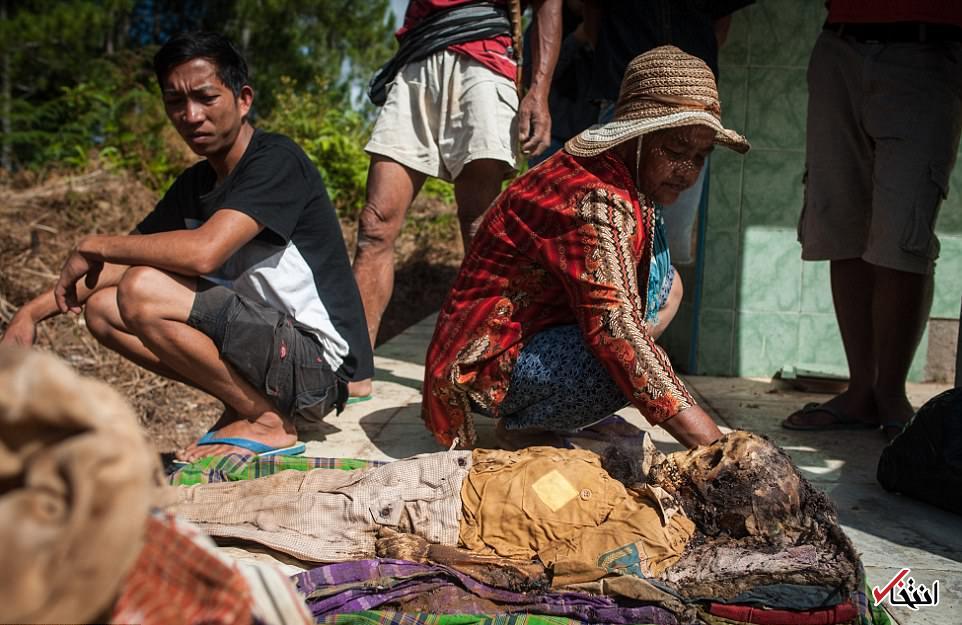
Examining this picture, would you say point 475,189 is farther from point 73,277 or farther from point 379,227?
point 73,277

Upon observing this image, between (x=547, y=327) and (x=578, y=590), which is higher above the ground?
(x=547, y=327)

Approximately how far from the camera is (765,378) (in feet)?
16.4

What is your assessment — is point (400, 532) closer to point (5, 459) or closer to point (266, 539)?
point (266, 539)

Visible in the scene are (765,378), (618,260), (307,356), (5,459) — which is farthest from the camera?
(765,378)

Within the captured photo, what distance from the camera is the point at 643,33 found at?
3914mm

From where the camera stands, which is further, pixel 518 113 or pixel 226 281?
pixel 518 113

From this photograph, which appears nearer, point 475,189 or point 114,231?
point 475,189

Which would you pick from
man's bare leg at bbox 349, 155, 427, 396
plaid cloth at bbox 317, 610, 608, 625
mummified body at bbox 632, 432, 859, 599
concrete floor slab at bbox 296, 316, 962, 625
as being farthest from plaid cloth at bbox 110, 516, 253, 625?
man's bare leg at bbox 349, 155, 427, 396

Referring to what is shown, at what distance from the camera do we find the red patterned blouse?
261 centimetres

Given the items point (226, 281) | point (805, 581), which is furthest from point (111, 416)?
point (226, 281)

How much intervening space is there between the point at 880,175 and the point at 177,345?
2817 mm

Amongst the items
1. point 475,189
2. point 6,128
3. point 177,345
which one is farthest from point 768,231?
point 6,128

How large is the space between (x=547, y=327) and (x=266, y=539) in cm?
118

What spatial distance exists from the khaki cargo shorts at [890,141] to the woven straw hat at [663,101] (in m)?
1.06
